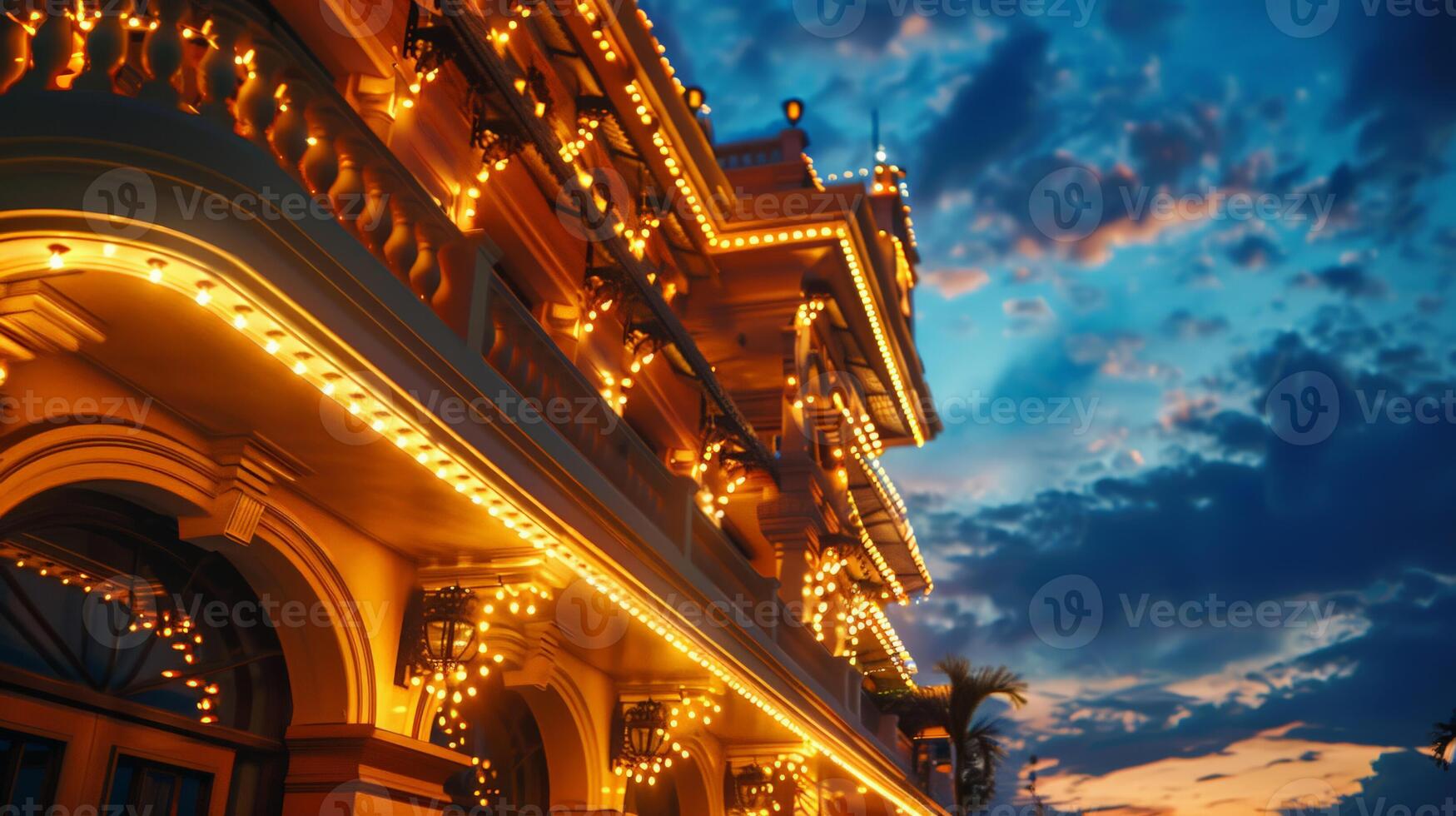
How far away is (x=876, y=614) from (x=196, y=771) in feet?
62.1

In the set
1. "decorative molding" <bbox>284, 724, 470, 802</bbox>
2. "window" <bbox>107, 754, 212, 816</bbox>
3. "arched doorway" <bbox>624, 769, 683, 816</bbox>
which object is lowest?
"window" <bbox>107, 754, 212, 816</bbox>

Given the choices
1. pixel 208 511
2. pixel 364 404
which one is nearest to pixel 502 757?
pixel 208 511

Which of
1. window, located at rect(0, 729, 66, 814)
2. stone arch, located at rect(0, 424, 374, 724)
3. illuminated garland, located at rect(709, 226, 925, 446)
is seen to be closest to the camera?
stone arch, located at rect(0, 424, 374, 724)

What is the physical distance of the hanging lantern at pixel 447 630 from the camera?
8961 millimetres

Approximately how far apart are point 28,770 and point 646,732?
6.61m

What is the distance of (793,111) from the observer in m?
23.8

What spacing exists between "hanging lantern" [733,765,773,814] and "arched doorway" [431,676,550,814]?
3.87 metres

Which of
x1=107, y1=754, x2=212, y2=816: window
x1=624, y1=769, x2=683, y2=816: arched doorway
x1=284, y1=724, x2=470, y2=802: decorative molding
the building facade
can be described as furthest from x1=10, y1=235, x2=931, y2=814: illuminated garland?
x1=624, y1=769, x2=683, y2=816: arched doorway

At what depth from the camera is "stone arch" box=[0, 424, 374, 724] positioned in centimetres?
653

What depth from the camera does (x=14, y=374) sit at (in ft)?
20.5

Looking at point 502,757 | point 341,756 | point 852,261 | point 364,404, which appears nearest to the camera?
point 364,404

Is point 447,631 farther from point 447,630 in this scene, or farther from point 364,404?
point 364,404

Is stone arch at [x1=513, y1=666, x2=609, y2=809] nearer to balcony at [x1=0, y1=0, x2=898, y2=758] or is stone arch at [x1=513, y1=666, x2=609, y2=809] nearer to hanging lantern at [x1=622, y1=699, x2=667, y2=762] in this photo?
hanging lantern at [x1=622, y1=699, x2=667, y2=762]

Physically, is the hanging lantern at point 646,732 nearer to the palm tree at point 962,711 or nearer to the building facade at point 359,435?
the building facade at point 359,435
